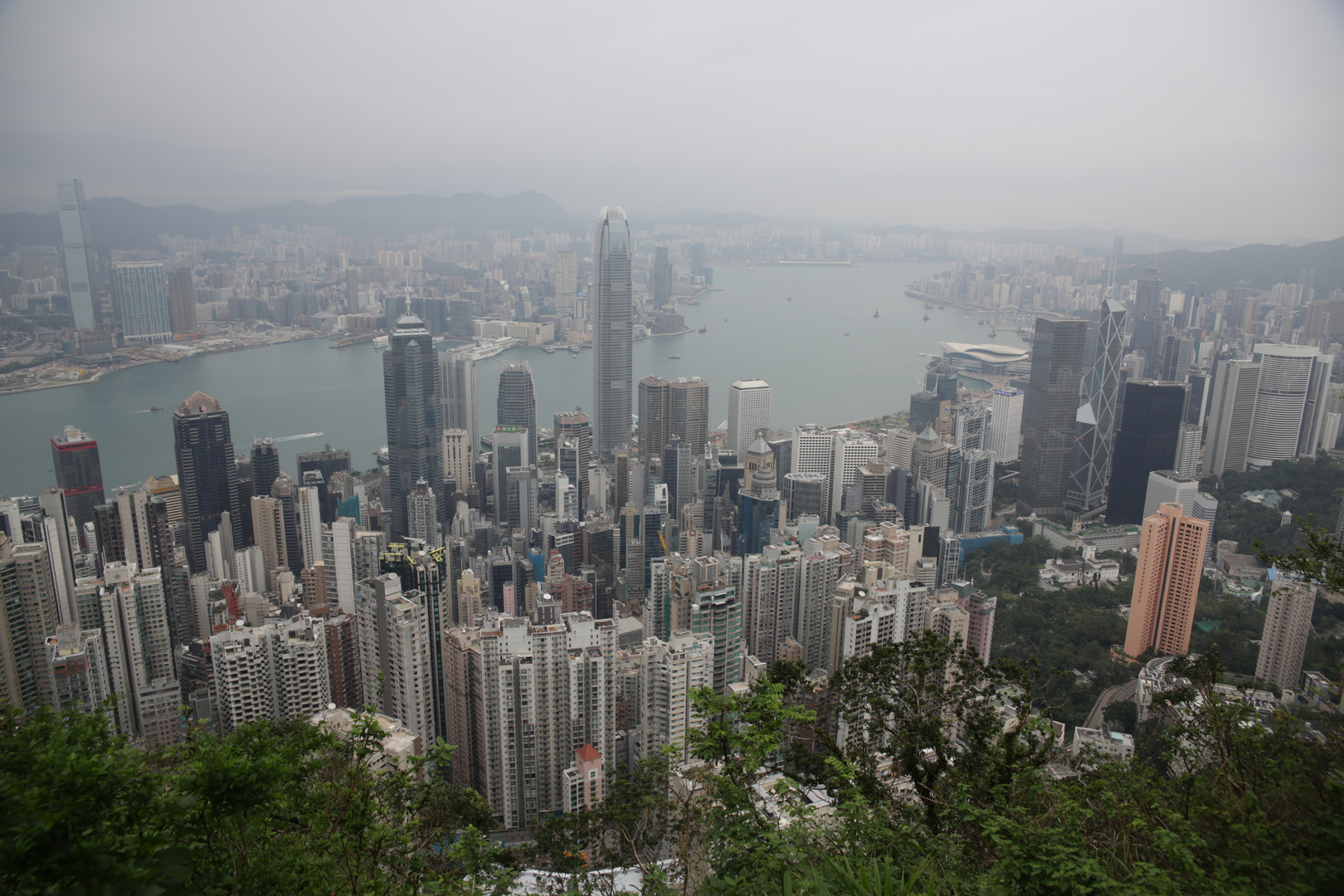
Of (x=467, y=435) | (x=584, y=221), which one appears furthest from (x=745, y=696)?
(x=584, y=221)

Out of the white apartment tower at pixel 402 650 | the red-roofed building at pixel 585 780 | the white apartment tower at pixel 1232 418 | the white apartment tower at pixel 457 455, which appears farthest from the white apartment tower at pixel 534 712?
the white apartment tower at pixel 1232 418

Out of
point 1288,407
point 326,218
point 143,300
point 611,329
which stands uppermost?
point 326,218

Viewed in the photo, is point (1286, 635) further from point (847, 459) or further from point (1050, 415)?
point (1050, 415)

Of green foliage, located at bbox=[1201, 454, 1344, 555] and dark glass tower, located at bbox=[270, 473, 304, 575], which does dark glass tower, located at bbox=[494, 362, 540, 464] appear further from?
green foliage, located at bbox=[1201, 454, 1344, 555]

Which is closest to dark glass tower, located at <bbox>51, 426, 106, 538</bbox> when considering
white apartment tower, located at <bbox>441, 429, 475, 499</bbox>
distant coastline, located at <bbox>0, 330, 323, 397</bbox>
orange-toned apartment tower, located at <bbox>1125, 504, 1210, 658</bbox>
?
distant coastline, located at <bbox>0, 330, 323, 397</bbox>

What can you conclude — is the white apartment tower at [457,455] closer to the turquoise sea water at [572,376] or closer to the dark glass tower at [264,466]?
the turquoise sea water at [572,376]

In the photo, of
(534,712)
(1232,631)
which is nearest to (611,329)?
(534,712)
